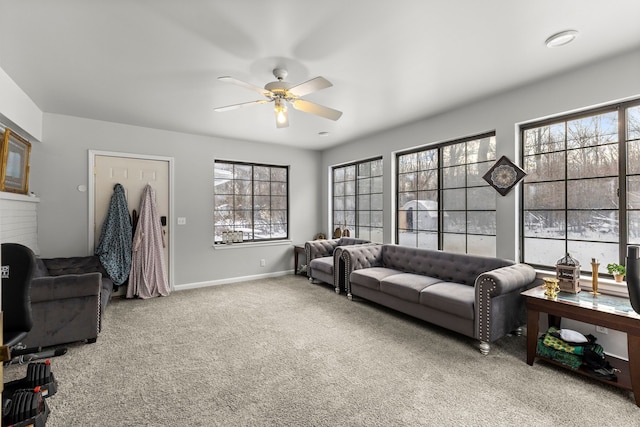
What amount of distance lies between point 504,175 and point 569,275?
47.9 inches

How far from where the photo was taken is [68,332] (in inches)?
115

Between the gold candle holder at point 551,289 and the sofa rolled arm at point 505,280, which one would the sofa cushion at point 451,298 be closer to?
the sofa rolled arm at point 505,280

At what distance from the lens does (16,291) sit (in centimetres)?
200

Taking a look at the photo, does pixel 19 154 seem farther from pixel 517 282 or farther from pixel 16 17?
pixel 517 282

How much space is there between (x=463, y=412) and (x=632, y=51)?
3.17m

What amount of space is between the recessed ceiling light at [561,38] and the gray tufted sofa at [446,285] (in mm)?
1931

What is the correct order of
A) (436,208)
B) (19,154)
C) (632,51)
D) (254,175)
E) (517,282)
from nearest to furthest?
(632,51), (517,282), (19,154), (436,208), (254,175)

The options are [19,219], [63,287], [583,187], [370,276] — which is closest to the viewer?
[63,287]

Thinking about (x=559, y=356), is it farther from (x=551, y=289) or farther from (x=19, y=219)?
(x=19, y=219)

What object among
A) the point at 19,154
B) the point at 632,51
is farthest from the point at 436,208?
the point at 19,154

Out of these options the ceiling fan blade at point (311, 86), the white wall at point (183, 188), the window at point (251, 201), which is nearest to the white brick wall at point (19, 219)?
the white wall at point (183, 188)

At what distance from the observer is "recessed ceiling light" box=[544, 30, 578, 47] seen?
2.30m

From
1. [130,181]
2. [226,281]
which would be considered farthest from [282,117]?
[226,281]

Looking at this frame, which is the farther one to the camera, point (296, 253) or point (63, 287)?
Result: point (296, 253)
